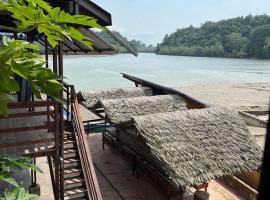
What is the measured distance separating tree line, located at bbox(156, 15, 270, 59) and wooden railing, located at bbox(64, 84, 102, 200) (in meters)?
83.0

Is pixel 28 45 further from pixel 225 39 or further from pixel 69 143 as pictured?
pixel 225 39

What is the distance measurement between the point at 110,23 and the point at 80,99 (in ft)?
29.6

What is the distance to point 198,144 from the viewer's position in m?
8.82

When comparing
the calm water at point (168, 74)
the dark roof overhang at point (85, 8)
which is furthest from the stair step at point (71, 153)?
the calm water at point (168, 74)

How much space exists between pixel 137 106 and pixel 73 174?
17.6 ft

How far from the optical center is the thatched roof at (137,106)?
1088cm

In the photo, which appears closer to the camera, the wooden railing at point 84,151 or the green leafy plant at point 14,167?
the green leafy plant at point 14,167

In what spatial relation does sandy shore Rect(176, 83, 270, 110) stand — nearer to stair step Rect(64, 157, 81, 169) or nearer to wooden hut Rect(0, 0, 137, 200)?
wooden hut Rect(0, 0, 137, 200)

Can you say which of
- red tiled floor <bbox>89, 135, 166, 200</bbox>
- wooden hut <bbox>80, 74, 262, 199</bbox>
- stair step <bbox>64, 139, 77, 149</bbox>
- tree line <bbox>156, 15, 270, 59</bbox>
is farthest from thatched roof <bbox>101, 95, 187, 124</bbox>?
tree line <bbox>156, 15, 270, 59</bbox>

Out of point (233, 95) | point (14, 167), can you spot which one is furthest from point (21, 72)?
point (233, 95)

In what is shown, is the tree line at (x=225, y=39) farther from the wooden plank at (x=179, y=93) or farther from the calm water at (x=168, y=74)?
the wooden plank at (x=179, y=93)

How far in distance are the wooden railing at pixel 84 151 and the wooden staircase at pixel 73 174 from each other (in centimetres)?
12

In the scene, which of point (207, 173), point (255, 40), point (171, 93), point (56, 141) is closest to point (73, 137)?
point (56, 141)

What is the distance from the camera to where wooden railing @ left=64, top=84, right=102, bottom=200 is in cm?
604
